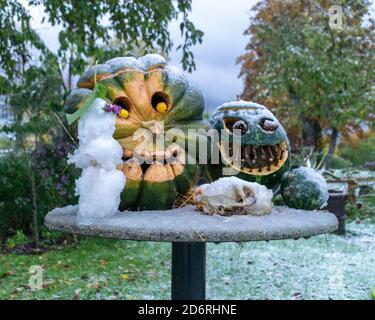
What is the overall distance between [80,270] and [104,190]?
267 centimetres

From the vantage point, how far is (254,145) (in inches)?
76.5

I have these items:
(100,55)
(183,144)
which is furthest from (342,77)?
(183,144)

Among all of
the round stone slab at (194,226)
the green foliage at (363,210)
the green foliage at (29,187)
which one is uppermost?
the round stone slab at (194,226)

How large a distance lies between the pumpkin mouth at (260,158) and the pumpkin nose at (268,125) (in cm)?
6

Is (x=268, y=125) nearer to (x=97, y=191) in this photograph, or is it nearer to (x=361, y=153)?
(x=97, y=191)

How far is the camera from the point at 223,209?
1.62 m

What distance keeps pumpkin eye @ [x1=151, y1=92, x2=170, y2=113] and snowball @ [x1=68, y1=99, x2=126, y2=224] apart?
317 mm

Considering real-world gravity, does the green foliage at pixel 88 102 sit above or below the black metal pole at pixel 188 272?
above

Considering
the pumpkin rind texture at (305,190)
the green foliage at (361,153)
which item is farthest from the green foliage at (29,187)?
the green foliage at (361,153)

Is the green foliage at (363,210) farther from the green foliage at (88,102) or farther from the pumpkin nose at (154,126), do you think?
the green foliage at (88,102)

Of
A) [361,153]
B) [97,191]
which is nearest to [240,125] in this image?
[97,191]

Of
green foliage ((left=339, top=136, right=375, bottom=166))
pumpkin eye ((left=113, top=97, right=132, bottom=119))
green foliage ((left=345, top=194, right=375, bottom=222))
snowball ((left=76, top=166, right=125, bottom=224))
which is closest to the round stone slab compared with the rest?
snowball ((left=76, top=166, right=125, bottom=224))

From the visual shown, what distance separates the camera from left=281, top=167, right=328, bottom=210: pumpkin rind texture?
180cm

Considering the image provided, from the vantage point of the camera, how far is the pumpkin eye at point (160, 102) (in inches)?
73.2
